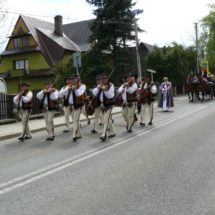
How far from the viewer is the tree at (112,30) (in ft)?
111

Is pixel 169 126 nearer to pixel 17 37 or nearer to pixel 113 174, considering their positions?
pixel 113 174

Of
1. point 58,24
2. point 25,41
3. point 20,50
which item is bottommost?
point 20,50

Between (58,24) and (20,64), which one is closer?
(20,64)

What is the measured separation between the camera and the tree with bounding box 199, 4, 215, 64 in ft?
169

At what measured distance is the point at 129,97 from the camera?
37.3 ft

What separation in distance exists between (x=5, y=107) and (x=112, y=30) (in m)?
20.5

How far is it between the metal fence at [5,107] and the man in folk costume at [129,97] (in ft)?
21.9

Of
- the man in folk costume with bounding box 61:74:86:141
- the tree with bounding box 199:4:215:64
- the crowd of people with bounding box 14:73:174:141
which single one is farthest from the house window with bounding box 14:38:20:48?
the man in folk costume with bounding box 61:74:86:141

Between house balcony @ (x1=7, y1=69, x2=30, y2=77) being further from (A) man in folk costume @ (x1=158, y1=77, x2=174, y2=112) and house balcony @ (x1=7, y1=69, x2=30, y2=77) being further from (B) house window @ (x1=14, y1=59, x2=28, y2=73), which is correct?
(A) man in folk costume @ (x1=158, y1=77, x2=174, y2=112)

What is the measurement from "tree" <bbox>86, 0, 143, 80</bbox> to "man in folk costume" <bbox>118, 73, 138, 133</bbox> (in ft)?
72.6

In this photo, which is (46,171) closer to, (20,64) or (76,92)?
(76,92)

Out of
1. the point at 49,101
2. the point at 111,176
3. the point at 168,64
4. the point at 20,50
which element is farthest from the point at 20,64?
the point at 111,176

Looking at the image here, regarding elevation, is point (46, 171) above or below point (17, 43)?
below

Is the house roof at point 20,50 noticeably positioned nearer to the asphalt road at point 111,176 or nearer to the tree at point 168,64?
the tree at point 168,64
